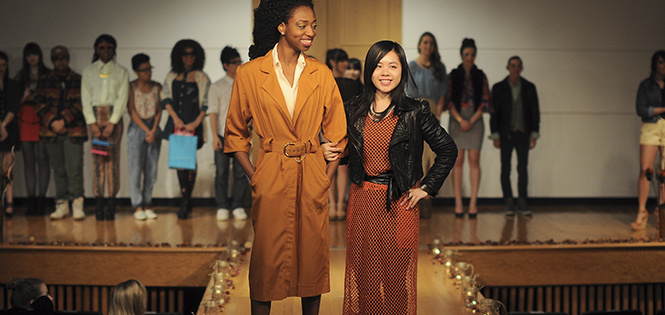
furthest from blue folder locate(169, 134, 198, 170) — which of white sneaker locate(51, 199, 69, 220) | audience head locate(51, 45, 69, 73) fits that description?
audience head locate(51, 45, 69, 73)

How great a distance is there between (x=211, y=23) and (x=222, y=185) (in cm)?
197

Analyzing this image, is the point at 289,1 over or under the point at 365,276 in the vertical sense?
over

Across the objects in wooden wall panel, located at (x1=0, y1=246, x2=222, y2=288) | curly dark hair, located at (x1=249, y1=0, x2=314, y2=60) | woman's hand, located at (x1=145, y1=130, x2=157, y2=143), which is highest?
curly dark hair, located at (x1=249, y1=0, x2=314, y2=60)

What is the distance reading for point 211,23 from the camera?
6840mm

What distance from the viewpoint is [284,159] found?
2389 millimetres

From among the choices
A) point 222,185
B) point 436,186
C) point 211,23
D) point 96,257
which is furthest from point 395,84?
point 211,23

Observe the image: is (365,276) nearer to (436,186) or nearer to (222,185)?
(436,186)

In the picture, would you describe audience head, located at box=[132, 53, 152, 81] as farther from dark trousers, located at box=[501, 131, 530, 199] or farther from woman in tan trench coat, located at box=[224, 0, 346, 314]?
woman in tan trench coat, located at box=[224, 0, 346, 314]

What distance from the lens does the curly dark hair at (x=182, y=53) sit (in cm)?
573

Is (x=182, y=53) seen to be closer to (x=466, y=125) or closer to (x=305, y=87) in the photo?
(x=466, y=125)

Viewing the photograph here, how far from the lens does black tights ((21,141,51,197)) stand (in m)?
6.16

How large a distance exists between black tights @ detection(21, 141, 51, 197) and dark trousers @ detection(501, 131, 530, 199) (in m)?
4.44

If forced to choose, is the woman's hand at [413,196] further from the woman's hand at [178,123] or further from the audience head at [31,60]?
the audience head at [31,60]

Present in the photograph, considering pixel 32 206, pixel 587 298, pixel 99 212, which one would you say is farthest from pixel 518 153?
pixel 32 206
